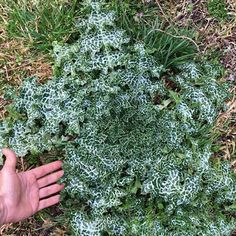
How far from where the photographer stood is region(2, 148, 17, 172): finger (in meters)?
2.83

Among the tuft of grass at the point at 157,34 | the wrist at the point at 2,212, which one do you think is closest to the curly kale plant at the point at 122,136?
the tuft of grass at the point at 157,34

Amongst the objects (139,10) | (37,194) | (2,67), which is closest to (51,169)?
(37,194)

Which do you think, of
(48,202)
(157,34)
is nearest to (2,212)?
(48,202)

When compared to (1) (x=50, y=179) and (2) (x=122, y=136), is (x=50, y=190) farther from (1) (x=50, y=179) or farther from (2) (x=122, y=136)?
(2) (x=122, y=136)

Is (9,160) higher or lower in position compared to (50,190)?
higher

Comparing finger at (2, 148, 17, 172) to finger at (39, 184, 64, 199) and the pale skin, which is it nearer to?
the pale skin

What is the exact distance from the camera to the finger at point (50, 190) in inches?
121

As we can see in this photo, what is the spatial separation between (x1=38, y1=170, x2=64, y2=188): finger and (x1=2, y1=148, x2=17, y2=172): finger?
0.87 ft

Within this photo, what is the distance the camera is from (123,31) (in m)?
3.04

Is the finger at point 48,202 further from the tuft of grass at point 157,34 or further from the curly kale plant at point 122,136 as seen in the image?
the tuft of grass at point 157,34

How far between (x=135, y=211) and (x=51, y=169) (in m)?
0.60

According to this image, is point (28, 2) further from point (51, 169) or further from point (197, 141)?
point (197, 141)

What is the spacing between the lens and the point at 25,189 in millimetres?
2992

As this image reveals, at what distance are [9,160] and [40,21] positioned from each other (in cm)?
97
